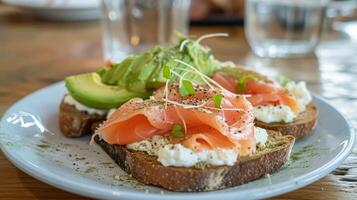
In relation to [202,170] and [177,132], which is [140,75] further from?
[202,170]

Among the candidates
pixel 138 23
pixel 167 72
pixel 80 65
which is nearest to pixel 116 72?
pixel 167 72

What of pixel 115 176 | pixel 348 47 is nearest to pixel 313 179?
pixel 115 176

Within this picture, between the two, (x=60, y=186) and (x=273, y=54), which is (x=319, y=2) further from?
(x=60, y=186)

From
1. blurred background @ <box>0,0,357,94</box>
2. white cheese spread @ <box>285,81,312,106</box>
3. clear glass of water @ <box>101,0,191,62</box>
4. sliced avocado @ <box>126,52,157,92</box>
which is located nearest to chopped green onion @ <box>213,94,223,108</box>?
sliced avocado @ <box>126,52,157,92</box>

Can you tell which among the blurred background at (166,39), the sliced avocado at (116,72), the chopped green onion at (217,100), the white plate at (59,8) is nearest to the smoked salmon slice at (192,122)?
the chopped green onion at (217,100)

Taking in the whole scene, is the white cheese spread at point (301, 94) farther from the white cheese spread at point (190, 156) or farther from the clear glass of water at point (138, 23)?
the clear glass of water at point (138, 23)

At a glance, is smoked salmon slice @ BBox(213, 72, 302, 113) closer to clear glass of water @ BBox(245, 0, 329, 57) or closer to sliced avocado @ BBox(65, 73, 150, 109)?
sliced avocado @ BBox(65, 73, 150, 109)
